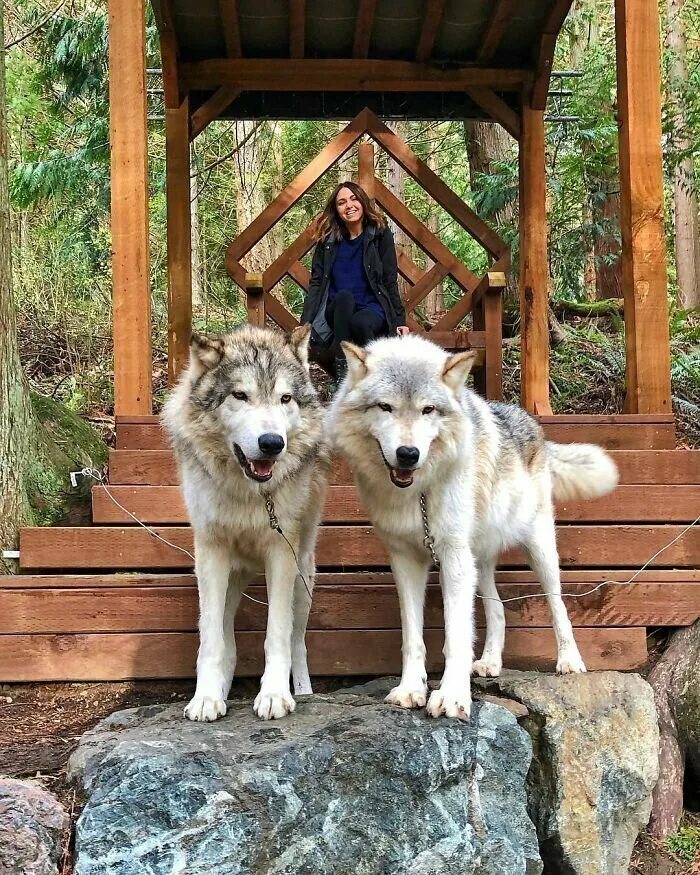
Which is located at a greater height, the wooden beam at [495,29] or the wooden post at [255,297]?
the wooden beam at [495,29]

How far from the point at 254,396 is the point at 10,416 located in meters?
2.17

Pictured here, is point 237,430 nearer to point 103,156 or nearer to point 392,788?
point 392,788

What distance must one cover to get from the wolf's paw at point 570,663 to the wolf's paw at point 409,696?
0.85m

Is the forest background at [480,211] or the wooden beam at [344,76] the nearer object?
the wooden beam at [344,76]

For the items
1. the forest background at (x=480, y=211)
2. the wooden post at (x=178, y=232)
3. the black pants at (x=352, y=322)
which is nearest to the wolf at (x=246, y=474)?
the black pants at (x=352, y=322)

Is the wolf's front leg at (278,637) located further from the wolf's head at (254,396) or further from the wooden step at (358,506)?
the wooden step at (358,506)

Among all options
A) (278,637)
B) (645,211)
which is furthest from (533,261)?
(278,637)

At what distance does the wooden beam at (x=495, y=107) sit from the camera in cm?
710

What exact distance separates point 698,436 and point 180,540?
479 cm

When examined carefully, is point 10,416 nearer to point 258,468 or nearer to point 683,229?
point 258,468

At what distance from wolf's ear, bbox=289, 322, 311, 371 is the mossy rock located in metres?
2.14

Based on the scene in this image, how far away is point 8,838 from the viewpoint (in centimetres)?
256

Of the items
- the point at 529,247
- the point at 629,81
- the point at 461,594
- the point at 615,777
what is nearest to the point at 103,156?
the point at 529,247

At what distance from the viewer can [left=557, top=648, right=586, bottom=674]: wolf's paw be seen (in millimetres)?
3611
